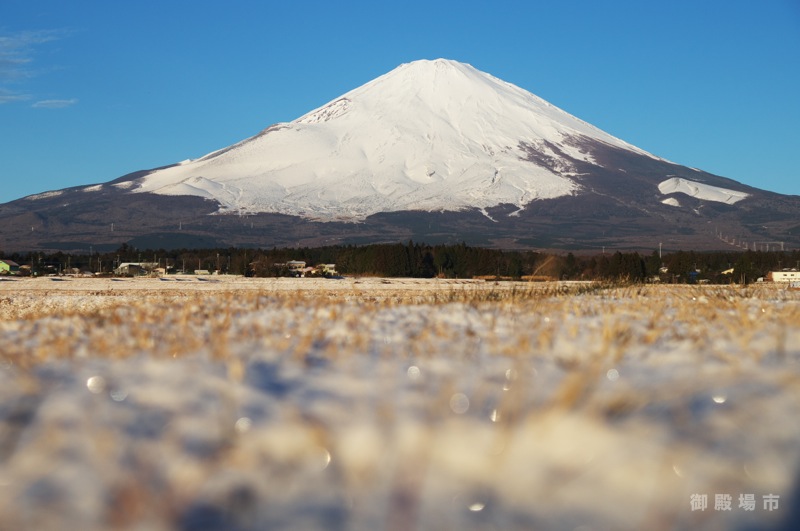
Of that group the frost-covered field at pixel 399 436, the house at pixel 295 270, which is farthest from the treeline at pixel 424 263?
the frost-covered field at pixel 399 436

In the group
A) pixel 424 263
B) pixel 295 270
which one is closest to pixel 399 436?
pixel 295 270

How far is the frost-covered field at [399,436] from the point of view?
292cm

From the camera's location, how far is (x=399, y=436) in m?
3.39

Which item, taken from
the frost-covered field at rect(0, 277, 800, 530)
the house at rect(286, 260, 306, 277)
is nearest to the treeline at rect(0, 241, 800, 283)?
the house at rect(286, 260, 306, 277)

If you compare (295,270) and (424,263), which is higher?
(424,263)

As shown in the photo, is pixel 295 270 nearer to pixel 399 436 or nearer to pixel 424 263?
pixel 424 263

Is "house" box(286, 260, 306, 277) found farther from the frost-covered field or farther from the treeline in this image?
the frost-covered field

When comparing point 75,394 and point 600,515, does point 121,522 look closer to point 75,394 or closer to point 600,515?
point 75,394

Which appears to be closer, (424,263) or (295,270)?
(295,270)

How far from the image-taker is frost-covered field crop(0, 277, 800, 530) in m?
2.92

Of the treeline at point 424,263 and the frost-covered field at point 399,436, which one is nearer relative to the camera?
the frost-covered field at point 399,436

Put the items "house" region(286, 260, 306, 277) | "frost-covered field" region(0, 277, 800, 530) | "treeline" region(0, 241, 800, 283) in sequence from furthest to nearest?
"house" region(286, 260, 306, 277), "treeline" region(0, 241, 800, 283), "frost-covered field" region(0, 277, 800, 530)

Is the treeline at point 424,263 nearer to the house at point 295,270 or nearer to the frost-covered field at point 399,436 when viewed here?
the house at point 295,270

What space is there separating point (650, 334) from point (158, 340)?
3.73 meters
